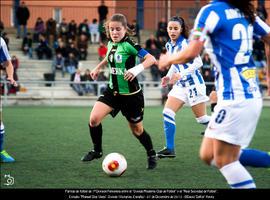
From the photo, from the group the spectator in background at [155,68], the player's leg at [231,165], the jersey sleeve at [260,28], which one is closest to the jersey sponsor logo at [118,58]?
the jersey sleeve at [260,28]

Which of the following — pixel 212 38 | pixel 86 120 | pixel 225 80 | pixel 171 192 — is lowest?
pixel 86 120

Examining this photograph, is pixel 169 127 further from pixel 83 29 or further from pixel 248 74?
pixel 83 29

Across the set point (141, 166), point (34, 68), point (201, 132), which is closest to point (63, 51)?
point (34, 68)

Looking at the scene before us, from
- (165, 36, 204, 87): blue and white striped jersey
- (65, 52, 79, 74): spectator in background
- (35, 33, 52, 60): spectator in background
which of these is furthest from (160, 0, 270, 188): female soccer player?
(35, 33, 52, 60): spectator in background

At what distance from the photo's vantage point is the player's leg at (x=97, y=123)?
857 centimetres

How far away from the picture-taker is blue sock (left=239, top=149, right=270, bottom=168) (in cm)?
595

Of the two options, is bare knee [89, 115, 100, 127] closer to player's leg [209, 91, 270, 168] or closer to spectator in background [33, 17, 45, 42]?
player's leg [209, 91, 270, 168]

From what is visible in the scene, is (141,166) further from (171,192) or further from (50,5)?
(50,5)

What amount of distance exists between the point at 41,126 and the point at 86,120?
2.49 metres

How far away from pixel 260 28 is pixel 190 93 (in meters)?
4.08

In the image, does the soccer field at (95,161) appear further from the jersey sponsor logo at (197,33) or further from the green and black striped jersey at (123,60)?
the jersey sponsor logo at (197,33)

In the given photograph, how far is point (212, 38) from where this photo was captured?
558 centimetres

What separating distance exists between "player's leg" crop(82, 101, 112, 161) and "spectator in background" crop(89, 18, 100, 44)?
70.4 feet

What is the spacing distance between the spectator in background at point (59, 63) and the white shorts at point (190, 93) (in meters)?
17.7
